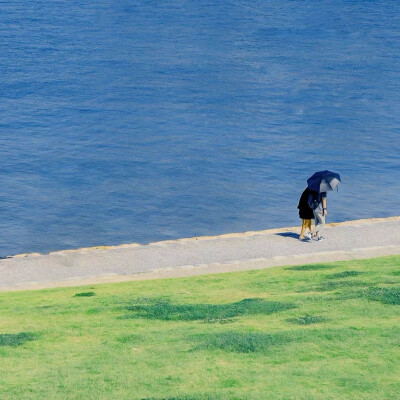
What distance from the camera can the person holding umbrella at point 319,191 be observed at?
21.5 metres

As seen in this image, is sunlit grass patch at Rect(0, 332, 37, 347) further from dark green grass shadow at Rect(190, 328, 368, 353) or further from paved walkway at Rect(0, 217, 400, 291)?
paved walkway at Rect(0, 217, 400, 291)

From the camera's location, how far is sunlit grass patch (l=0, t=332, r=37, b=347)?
1298 cm

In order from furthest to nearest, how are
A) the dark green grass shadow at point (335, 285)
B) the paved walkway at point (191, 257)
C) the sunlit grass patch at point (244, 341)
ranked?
the paved walkway at point (191, 257) < the dark green grass shadow at point (335, 285) < the sunlit grass patch at point (244, 341)

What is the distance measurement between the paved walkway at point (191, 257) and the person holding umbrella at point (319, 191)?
440mm

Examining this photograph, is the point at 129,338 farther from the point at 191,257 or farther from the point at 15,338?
the point at 191,257

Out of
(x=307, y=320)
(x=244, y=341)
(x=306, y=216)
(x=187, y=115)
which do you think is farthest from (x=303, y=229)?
(x=187, y=115)

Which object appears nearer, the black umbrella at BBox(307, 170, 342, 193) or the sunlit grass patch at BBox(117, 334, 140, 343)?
the sunlit grass patch at BBox(117, 334, 140, 343)

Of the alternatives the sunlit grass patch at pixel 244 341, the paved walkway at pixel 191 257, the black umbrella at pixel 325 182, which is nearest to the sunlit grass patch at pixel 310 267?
the paved walkway at pixel 191 257

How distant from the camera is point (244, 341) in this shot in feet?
39.9

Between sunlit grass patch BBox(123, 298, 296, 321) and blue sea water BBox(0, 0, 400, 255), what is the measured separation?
Answer: 14.8 meters

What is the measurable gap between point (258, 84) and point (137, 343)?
1689 inches

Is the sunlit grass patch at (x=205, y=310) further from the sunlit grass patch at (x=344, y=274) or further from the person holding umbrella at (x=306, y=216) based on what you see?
the person holding umbrella at (x=306, y=216)

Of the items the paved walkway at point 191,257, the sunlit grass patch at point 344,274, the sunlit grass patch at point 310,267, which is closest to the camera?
the sunlit grass patch at point 344,274

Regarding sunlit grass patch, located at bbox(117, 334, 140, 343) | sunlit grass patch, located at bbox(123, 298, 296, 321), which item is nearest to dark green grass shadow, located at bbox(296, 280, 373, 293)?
sunlit grass patch, located at bbox(123, 298, 296, 321)
